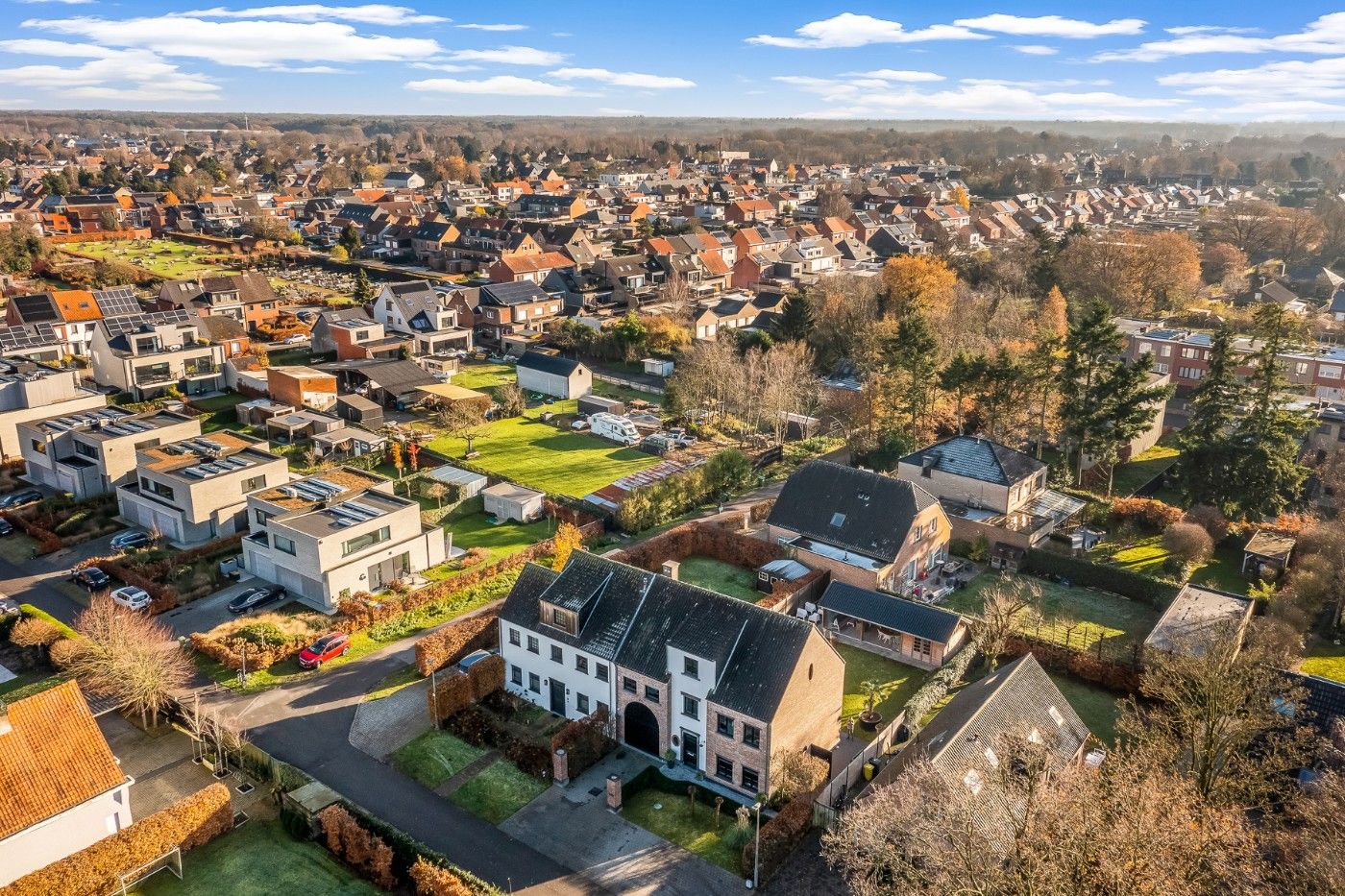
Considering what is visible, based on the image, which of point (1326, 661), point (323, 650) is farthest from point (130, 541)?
point (1326, 661)

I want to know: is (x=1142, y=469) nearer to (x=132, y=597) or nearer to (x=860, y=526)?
(x=860, y=526)

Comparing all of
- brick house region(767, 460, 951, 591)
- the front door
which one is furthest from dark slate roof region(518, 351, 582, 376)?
the front door

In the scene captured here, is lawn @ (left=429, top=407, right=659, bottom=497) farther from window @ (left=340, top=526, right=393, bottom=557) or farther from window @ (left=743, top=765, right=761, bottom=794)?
window @ (left=743, top=765, right=761, bottom=794)

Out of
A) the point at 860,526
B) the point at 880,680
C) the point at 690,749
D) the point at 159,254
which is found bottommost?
Result: the point at 880,680

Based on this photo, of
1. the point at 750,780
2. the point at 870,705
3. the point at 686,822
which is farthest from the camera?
the point at 870,705

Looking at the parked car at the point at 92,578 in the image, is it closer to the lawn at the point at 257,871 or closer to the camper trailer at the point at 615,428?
the lawn at the point at 257,871

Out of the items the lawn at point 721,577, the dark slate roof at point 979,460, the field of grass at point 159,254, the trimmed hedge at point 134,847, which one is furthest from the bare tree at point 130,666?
the field of grass at point 159,254
